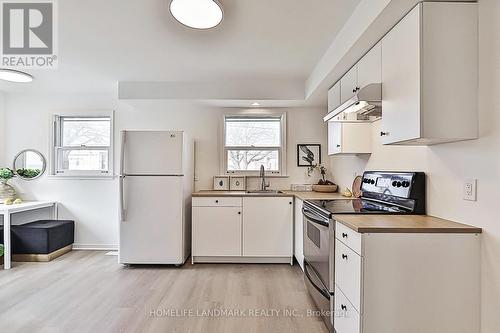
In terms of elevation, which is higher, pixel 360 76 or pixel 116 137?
pixel 360 76

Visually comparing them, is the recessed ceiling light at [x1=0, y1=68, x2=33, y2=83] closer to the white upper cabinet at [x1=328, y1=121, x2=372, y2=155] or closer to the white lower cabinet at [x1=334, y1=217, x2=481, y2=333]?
the white upper cabinet at [x1=328, y1=121, x2=372, y2=155]

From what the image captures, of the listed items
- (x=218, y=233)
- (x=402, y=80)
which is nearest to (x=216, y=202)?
(x=218, y=233)

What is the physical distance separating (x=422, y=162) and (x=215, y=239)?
8.12ft

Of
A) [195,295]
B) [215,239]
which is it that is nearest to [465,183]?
[195,295]

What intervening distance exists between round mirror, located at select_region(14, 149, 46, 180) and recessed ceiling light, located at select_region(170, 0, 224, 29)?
12.1ft

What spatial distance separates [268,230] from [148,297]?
5.08ft

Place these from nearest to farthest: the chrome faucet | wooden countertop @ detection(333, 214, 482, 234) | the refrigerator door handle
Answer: wooden countertop @ detection(333, 214, 482, 234)
the refrigerator door handle
the chrome faucet

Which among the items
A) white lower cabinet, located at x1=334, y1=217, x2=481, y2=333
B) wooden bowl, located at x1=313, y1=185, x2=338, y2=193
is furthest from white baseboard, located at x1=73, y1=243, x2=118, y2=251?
white lower cabinet, located at x1=334, y1=217, x2=481, y2=333

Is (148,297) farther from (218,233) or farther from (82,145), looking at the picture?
(82,145)

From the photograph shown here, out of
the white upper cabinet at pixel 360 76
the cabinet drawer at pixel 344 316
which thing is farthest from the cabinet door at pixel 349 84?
the cabinet drawer at pixel 344 316

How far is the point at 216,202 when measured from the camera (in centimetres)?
377

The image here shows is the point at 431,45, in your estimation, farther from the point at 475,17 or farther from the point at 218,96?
the point at 218,96

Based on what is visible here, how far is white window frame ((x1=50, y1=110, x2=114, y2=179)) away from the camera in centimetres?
445

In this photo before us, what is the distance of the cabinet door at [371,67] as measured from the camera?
6.94 feet
